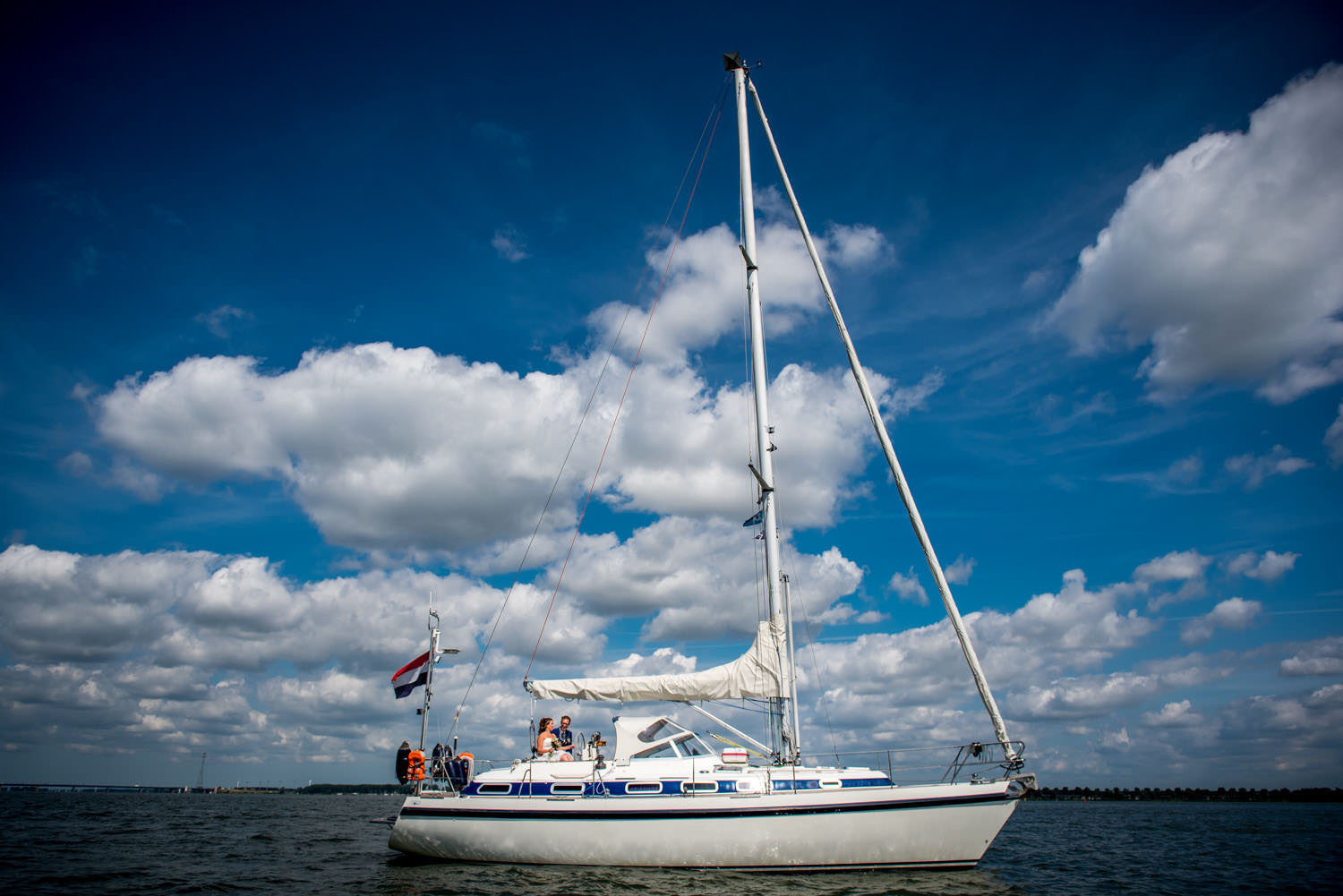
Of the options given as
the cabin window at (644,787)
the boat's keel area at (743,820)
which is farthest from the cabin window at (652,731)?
the cabin window at (644,787)

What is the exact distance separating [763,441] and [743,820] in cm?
947

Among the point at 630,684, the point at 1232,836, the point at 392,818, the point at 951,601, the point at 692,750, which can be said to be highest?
the point at 951,601

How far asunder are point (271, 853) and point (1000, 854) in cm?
2672

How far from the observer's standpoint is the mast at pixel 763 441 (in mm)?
17969

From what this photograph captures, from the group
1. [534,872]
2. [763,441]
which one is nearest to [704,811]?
[534,872]

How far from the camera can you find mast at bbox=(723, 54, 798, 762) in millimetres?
17969

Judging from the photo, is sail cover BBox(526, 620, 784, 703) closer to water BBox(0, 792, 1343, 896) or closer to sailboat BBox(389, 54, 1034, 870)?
sailboat BBox(389, 54, 1034, 870)

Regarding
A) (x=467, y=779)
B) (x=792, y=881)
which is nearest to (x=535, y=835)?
(x=467, y=779)

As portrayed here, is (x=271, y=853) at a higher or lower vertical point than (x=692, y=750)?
lower

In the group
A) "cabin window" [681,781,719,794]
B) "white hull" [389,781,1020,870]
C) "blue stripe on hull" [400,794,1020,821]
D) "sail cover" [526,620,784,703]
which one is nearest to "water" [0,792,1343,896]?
"white hull" [389,781,1020,870]

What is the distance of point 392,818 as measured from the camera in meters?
19.8

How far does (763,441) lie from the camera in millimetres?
19766

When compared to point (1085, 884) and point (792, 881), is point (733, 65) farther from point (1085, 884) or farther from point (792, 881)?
point (1085, 884)

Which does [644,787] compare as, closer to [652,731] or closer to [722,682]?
[652,731]
